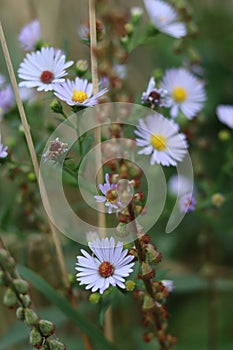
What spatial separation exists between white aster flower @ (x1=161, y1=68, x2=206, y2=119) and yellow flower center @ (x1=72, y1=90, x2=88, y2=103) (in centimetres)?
29

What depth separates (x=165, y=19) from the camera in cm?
125

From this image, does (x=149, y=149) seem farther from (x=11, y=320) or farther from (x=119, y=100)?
(x=11, y=320)

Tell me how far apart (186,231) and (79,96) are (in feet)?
3.03

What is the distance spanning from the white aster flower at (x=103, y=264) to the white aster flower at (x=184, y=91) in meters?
0.45

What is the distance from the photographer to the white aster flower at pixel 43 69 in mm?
910

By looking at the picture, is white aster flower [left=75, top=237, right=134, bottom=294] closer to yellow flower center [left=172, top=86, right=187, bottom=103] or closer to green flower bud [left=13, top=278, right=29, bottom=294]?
green flower bud [left=13, top=278, right=29, bottom=294]

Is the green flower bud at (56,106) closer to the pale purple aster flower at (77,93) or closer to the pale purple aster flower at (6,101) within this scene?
the pale purple aster flower at (77,93)

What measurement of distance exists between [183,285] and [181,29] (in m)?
0.58

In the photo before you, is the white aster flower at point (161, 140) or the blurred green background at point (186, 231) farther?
the blurred green background at point (186, 231)

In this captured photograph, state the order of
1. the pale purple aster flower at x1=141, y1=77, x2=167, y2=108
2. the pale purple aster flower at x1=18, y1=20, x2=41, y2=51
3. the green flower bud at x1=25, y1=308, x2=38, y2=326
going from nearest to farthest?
1. the green flower bud at x1=25, y1=308, x2=38, y2=326
2. the pale purple aster flower at x1=141, y1=77, x2=167, y2=108
3. the pale purple aster flower at x1=18, y1=20, x2=41, y2=51

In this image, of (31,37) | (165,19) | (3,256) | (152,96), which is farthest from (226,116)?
(3,256)

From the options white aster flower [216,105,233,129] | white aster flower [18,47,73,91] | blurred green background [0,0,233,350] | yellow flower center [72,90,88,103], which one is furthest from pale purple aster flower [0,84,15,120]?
white aster flower [216,105,233,129]

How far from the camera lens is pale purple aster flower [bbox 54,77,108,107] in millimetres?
869

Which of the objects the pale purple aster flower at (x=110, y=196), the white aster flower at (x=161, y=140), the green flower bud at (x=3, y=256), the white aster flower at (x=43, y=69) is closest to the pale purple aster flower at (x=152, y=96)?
the white aster flower at (x=161, y=140)
